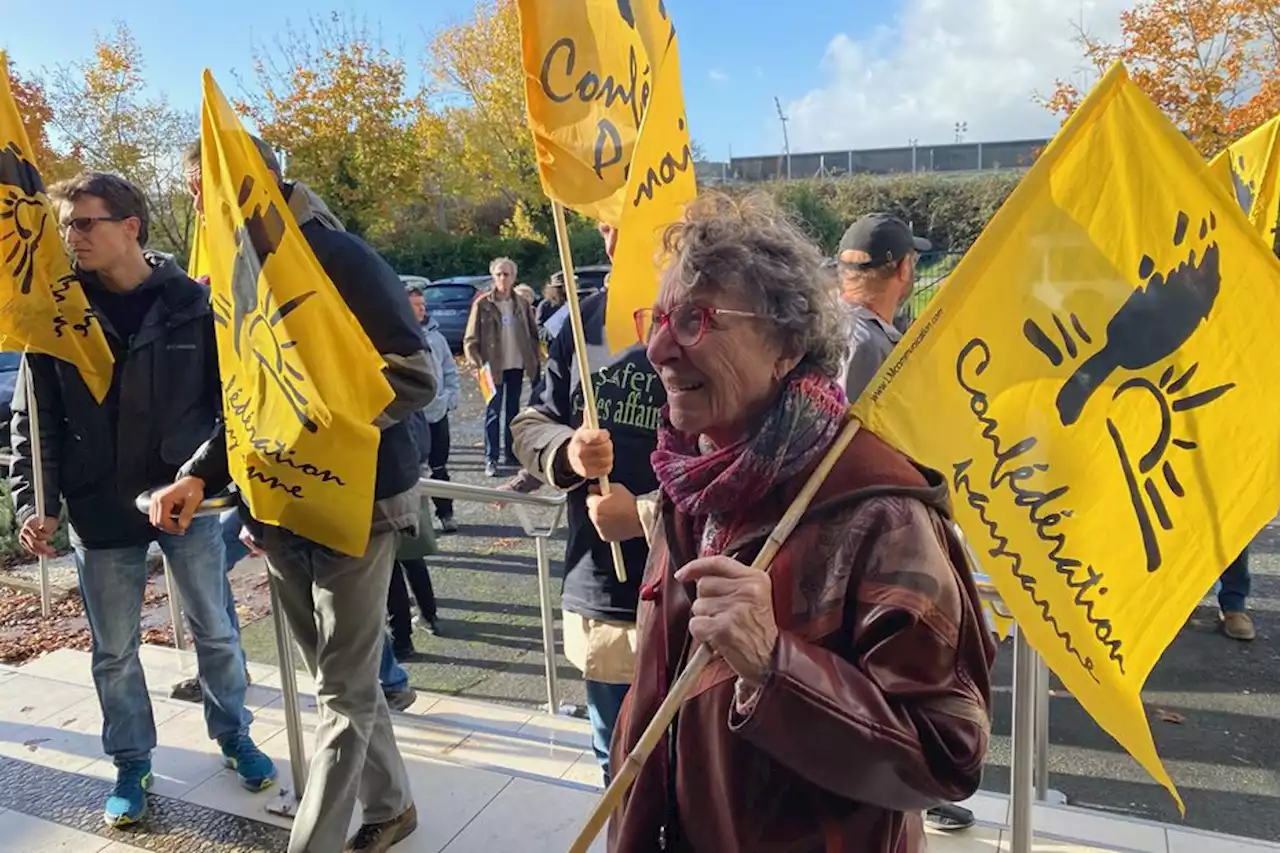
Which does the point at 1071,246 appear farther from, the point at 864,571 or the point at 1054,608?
the point at 864,571

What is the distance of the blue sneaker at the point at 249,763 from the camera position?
3723 millimetres

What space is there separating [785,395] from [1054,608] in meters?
0.69

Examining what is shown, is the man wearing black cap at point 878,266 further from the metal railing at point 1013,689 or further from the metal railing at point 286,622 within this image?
the metal railing at point 286,622

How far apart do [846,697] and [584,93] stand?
2012 millimetres

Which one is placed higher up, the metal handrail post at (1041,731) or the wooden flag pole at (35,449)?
the wooden flag pole at (35,449)

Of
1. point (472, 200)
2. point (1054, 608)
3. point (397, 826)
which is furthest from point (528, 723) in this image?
point (472, 200)

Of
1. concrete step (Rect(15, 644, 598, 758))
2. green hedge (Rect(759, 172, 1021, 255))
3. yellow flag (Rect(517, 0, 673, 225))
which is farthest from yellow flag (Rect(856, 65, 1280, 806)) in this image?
green hedge (Rect(759, 172, 1021, 255))

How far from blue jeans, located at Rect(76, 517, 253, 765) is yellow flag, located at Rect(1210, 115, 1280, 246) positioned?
4.26m

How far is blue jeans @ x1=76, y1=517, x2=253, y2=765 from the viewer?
3.49m

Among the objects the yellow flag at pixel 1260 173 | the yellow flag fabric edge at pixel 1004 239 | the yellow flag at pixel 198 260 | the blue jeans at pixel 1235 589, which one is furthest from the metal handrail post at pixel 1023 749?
the yellow flag at pixel 198 260

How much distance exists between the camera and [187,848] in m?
3.38

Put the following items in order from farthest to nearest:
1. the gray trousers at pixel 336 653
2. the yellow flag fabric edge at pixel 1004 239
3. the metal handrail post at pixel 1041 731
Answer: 1. the metal handrail post at pixel 1041 731
2. the gray trousers at pixel 336 653
3. the yellow flag fabric edge at pixel 1004 239

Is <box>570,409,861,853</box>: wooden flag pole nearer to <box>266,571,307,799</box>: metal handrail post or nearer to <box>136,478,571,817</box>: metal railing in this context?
<box>136,478,571,817</box>: metal railing

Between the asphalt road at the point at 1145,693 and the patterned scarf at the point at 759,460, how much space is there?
2.91m
